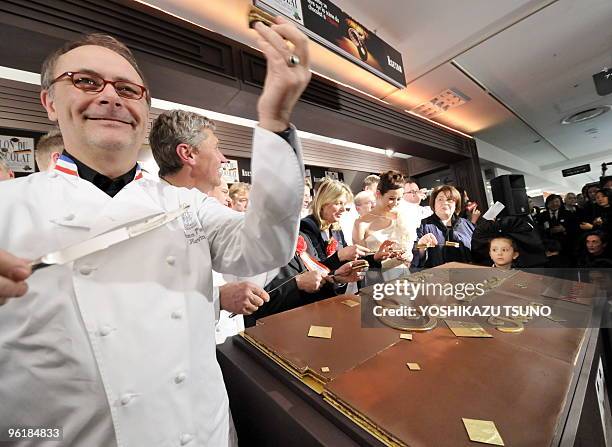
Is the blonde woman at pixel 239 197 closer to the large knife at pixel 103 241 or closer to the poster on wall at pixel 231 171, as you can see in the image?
the poster on wall at pixel 231 171

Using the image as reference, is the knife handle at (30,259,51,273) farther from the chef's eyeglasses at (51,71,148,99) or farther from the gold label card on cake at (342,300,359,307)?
the gold label card on cake at (342,300,359,307)

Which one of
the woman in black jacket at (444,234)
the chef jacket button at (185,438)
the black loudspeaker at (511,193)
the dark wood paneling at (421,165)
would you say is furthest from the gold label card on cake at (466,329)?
the dark wood paneling at (421,165)

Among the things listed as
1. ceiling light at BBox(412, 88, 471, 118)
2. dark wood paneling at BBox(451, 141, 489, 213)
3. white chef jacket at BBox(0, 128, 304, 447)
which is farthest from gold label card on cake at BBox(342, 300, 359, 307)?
dark wood paneling at BBox(451, 141, 489, 213)

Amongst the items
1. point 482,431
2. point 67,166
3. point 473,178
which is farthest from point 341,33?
point 473,178

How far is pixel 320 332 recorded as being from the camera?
0.89 metres

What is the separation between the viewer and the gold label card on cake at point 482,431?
1.52 feet

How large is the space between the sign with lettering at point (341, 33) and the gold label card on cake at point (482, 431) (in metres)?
2.37

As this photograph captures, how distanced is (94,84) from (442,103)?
16.6 feet

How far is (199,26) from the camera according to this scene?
8.02 feet

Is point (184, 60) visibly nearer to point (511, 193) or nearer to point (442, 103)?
point (442, 103)

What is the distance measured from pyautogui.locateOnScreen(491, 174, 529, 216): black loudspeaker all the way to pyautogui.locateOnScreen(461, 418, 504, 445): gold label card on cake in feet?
12.5

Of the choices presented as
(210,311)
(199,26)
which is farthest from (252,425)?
(199,26)

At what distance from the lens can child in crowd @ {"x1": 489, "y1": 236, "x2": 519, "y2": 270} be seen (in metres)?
2.21

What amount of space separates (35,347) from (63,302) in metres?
0.10
